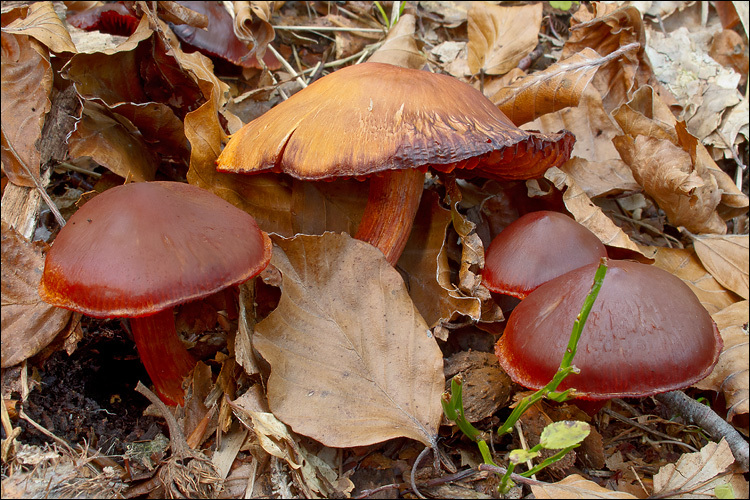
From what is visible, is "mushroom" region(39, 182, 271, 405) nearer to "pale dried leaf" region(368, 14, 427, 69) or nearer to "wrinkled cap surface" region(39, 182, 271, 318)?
"wrinkled cap surface" region(39, 182, 271, 318)

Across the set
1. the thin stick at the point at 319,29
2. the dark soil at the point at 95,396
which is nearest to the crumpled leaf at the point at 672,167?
the thin stick at the point at 319,29

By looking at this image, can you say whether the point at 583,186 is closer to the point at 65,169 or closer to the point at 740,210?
the point at 740,210

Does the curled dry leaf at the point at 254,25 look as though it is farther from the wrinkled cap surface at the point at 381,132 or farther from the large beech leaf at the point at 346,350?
the large beech leaf at the point at 346,350

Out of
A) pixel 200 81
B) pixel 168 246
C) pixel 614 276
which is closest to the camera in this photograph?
pixel 168 246

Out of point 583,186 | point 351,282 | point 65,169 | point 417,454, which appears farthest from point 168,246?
point 583,186

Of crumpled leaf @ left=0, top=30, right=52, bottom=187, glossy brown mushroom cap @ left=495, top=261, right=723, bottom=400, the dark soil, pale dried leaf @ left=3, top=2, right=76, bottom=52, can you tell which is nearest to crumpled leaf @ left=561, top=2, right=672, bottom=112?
glossy brown mushroom cap @ left=495, top=261, right=723, bottom=400

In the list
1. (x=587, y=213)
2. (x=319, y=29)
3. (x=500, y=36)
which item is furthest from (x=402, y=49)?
(x=587, y=213)
